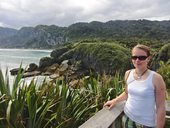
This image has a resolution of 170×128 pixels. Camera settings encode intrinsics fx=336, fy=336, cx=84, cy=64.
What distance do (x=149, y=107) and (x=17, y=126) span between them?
4.57 ft

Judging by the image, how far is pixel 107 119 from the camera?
328cm

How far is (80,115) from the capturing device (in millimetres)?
4539

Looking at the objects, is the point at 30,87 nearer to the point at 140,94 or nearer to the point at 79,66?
the point at 140,94

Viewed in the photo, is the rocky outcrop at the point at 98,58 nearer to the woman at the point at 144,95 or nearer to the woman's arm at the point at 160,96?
the woman at the point at 144,95

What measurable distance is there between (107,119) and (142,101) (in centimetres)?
38

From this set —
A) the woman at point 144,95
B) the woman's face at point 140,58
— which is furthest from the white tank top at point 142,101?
the woman's face at point 140,58

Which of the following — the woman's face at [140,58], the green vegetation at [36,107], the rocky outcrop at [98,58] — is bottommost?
the rocky outcrop at [98,58]

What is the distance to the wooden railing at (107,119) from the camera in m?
3.03

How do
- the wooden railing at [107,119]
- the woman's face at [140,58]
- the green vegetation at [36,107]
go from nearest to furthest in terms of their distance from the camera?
the wooden railing at [107,119] < the woman's face at [140,58] < the green vegetation at [36,107]

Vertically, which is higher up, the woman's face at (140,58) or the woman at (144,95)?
the woman's face at (140,58)

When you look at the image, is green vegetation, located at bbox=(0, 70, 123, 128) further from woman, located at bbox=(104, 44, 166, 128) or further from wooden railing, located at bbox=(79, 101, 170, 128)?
woman, located at bbox=(104, 44, 166, 128)

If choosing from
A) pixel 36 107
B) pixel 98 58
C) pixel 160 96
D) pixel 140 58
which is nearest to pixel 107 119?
pixel 160 96

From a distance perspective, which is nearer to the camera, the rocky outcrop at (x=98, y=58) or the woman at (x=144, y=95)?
the woman at (x=144, y=95)

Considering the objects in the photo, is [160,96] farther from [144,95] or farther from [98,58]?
[98,58]
